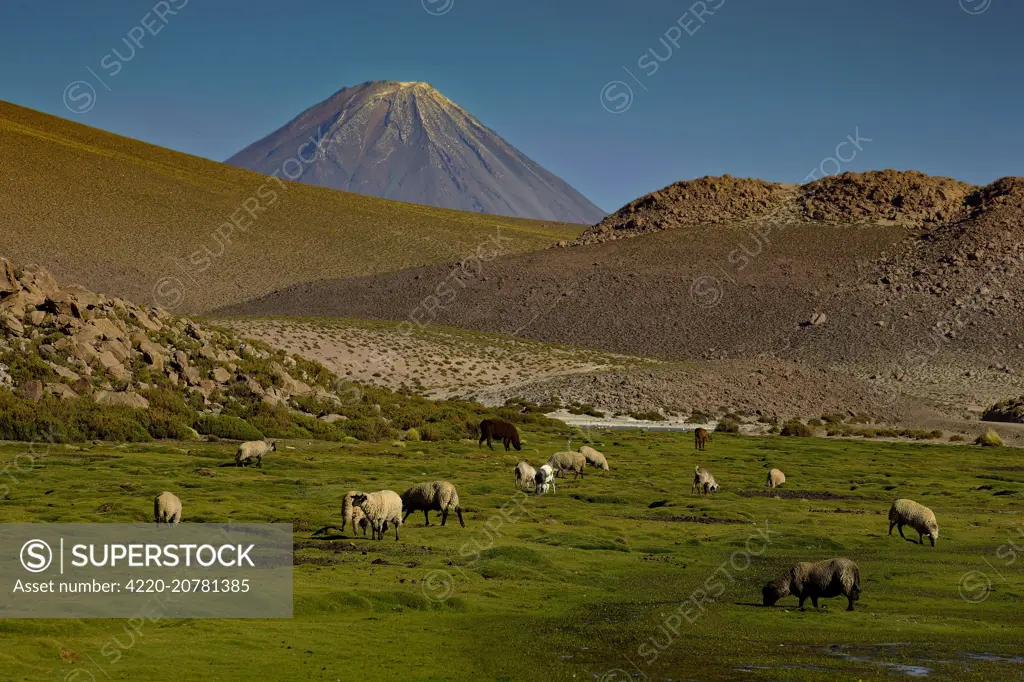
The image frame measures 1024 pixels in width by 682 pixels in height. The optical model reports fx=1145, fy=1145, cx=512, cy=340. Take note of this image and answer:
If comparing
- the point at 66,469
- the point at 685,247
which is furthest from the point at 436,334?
the point at 66,469

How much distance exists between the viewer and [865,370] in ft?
293

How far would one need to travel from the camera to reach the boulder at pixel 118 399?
143 feet

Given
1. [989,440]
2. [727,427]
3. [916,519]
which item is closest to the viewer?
[916,519]

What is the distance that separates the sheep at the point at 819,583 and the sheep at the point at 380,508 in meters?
7.84

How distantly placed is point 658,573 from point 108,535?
10547 mm

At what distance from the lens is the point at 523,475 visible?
33.5 m

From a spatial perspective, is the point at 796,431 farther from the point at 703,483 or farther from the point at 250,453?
the point at 250,453

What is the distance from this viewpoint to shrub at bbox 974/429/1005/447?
6205 centimetres

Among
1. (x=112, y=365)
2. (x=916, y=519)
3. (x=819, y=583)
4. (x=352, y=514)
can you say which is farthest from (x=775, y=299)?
(x=819, y=583)

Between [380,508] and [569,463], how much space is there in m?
14.9

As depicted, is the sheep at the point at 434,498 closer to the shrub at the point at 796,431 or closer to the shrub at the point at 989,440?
the shrub at the point at 796,431

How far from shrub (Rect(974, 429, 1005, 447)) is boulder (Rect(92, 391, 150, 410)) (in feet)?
144

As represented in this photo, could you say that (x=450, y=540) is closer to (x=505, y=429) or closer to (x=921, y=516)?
(x=921, y=516)

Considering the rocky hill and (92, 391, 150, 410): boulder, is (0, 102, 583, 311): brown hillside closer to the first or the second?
the rocky hill
